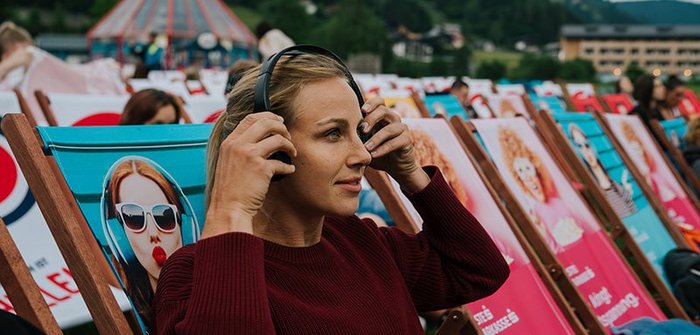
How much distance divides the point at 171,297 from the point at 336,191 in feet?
1.17

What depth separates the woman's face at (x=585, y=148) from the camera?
446cm

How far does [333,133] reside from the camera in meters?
1.70

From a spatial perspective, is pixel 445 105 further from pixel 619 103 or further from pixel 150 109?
pixel 619 103

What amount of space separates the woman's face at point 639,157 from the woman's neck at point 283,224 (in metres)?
3.64

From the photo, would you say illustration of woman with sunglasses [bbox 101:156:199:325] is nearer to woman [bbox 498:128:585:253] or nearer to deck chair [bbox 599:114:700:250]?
woman [bbox 498:128:585:253]

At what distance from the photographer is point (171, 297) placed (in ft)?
5.10

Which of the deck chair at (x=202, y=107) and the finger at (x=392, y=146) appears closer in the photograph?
the finger at (x=392, y=146)

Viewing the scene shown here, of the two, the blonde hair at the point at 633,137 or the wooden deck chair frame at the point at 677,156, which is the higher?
the blonde hair at the point at 633,137

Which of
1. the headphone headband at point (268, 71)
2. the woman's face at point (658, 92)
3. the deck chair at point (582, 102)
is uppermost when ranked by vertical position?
the headphone headband at point (268, 71)

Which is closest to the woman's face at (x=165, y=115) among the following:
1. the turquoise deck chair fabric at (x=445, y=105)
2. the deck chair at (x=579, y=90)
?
the turquoise deck chair fabric at (x=445, y=105)

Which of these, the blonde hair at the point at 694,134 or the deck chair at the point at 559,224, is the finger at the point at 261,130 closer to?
the deck chair at the point at 559,224

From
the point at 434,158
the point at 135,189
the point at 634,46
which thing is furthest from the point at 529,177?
the point at 634,46

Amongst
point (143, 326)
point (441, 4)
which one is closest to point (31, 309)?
point (143, 326)

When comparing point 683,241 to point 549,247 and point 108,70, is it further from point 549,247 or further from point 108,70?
point 108,70
